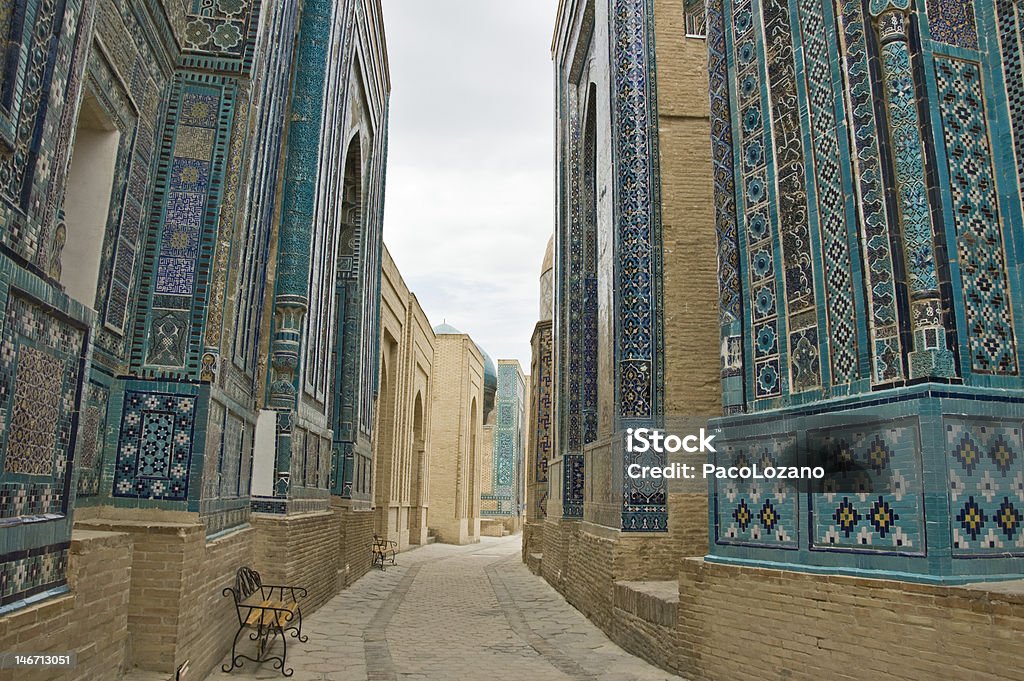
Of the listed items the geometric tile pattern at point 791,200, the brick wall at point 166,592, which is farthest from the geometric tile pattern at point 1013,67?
the brick wall at point 166,592

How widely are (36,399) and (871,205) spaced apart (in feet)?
13.2

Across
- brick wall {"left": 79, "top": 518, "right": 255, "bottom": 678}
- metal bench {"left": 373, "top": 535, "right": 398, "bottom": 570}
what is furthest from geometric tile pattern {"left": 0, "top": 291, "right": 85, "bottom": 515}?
metal bench {"left": 373, "top": 535, "right": 398, "bottom": 570}

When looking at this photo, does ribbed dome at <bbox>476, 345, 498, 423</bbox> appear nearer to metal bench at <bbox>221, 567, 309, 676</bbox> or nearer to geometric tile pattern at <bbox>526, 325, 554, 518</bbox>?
geometric tile pattern at <bbox>526, 325, 554, 518</bbox>

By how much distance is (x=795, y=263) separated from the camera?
4.86m

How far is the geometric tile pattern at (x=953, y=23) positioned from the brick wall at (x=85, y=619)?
4.87m

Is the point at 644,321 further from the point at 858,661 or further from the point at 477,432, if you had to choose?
the point at 477,432

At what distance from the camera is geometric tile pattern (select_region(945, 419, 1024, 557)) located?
373 cm

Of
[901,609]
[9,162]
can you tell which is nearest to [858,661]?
[901,609]

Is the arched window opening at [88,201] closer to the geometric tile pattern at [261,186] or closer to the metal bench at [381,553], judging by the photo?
the geometric tile pattern at [261,186]

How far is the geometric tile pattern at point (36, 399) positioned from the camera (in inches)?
109

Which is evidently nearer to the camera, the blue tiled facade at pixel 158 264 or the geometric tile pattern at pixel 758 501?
the blue tiled facade at pixel 158 264

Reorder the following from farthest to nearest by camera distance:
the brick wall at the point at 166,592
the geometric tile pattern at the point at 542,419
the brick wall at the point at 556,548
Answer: the geometric tile pattern at the point at 542,419 → the brick wall at the point at 556,548 → the brick wall at the point at 166,592

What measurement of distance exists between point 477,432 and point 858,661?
2511cm

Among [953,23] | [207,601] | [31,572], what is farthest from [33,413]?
[953,23]
